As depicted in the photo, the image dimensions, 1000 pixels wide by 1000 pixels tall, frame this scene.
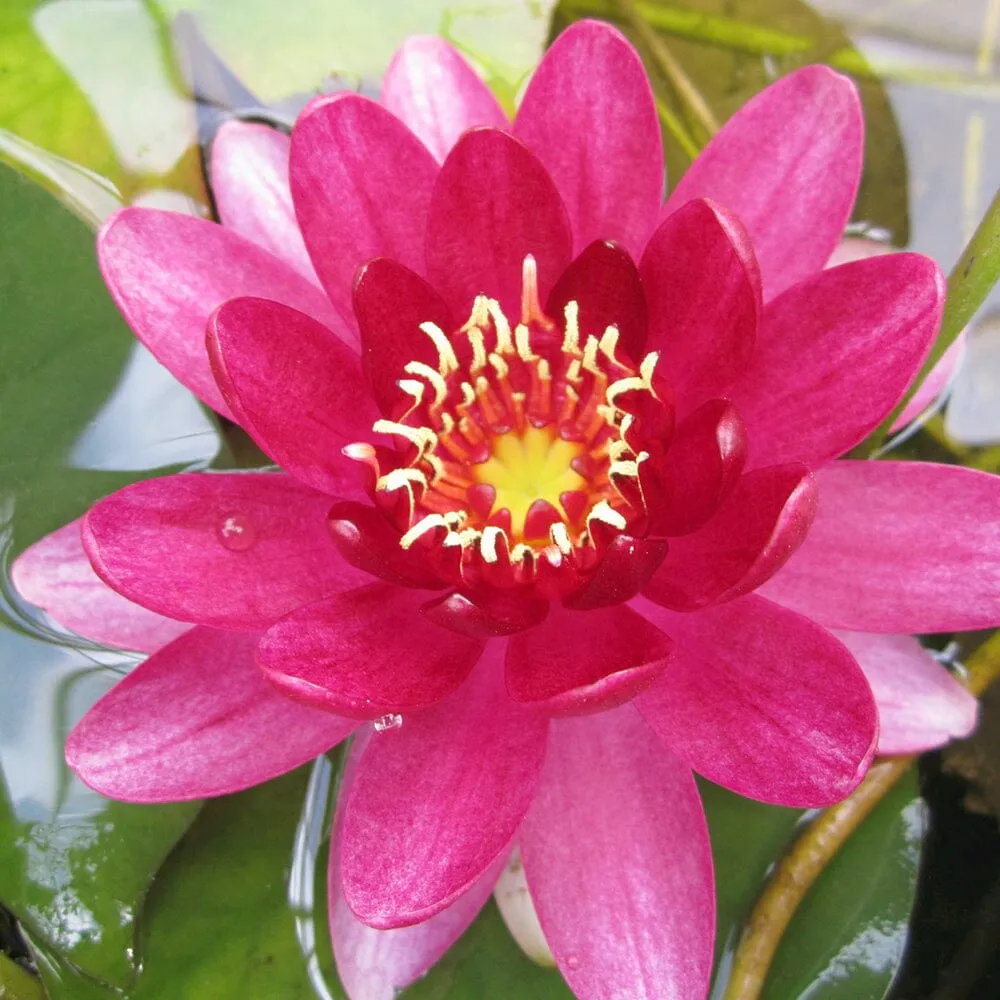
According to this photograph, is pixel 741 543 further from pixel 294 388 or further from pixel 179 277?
pixel 179 277

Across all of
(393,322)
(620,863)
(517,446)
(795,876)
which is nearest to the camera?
(620,863)

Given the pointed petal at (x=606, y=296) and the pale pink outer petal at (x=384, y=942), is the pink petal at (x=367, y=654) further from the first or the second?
the pointed petal at (x=606, y=296)

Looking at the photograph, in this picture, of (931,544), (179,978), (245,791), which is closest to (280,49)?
(245,791)

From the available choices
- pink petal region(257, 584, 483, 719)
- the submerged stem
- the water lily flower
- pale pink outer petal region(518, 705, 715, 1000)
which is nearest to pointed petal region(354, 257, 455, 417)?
the water lily flower

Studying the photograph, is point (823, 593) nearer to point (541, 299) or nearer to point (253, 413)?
point (541, 299)

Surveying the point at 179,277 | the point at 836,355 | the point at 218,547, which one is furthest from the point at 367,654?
the point at 836,355
